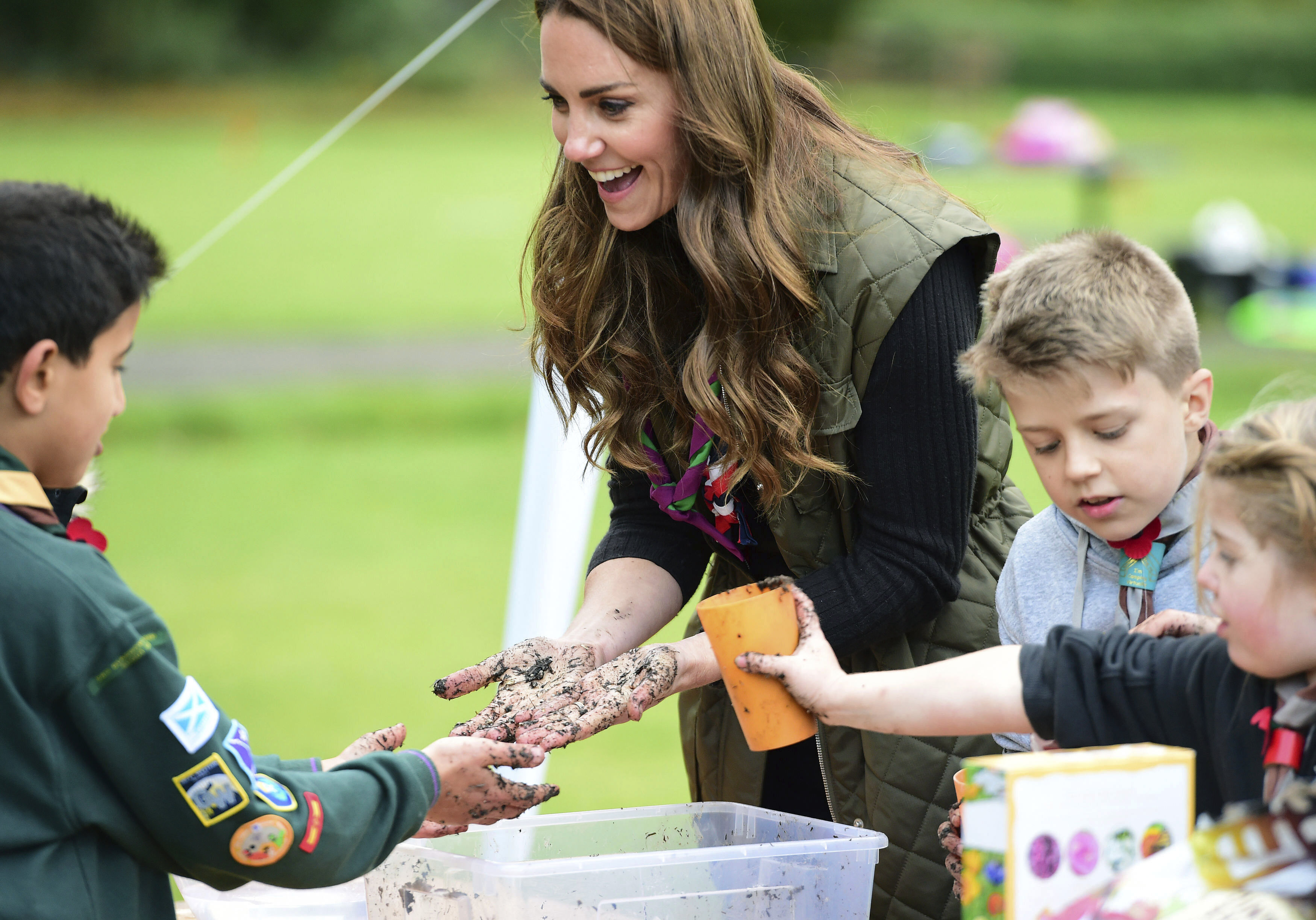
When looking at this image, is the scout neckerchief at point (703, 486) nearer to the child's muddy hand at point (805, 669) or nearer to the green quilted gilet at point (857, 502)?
the green quilted gilet at point (857, 502)

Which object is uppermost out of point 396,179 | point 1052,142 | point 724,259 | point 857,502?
point 396,179

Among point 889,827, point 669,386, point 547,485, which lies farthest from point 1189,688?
point 547,485

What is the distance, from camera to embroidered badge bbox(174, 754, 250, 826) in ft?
3.70

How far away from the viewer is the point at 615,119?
5.26 feet

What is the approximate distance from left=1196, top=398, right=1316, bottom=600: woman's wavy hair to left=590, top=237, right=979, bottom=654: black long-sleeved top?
53 centimetres

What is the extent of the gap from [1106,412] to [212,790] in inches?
37.3

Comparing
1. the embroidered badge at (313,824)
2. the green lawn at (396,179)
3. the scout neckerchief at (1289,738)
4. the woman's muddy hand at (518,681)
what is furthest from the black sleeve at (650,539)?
the green lawn at (396,179)

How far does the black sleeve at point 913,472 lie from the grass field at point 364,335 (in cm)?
32

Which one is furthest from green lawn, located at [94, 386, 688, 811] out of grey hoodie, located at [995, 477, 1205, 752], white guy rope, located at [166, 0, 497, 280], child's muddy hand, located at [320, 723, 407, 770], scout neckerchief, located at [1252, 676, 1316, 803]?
scout neckerchief, located at [1252, 676, 1316, 803]

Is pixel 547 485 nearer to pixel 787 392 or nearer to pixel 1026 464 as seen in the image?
pixel 787 392

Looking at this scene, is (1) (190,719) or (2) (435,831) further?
(2) (435,831)

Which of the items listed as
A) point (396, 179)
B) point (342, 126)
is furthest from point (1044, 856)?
point (396, 179)

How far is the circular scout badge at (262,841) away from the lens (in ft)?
3.80

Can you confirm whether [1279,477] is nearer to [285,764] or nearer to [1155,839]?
[1155,839]
